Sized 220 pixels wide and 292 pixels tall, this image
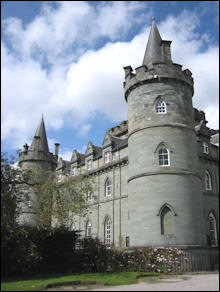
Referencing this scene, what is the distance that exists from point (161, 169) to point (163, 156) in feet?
3.67

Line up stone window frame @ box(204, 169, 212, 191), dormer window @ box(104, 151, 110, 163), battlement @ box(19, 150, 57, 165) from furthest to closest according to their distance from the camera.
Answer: battlement @ box(19, 150, 57, 165) < dormer window @ box(104, 151, 110, 163) < stone window frame @ box(204, 169, 212, 191)

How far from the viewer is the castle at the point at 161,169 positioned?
19.8 meters

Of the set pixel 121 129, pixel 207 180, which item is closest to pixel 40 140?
pixel 121 129

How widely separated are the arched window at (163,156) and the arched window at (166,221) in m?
3.14

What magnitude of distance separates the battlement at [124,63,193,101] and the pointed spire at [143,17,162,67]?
1.09 metres

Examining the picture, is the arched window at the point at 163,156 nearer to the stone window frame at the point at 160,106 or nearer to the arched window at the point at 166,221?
the stone window frame at the point at 160,106

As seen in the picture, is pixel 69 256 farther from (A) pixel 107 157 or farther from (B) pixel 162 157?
(A) pixel 107 157

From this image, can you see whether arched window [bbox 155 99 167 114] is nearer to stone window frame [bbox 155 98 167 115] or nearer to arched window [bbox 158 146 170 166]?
stone window frame [bbox 155 98 167 115]

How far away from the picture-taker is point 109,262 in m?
17.8

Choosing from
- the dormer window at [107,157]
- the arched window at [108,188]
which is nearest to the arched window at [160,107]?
the dormer window at [107,157]

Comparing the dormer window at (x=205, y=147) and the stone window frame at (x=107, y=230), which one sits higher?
the dormer window at (x=205, y=147)

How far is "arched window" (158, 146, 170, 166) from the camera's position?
2112 centimetres

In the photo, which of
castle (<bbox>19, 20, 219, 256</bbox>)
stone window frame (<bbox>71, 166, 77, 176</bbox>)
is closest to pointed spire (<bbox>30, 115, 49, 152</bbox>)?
stone window frame (<bbox>71, 166, 77, 176</bbox>)

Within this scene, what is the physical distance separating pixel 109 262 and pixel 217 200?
12.7m
